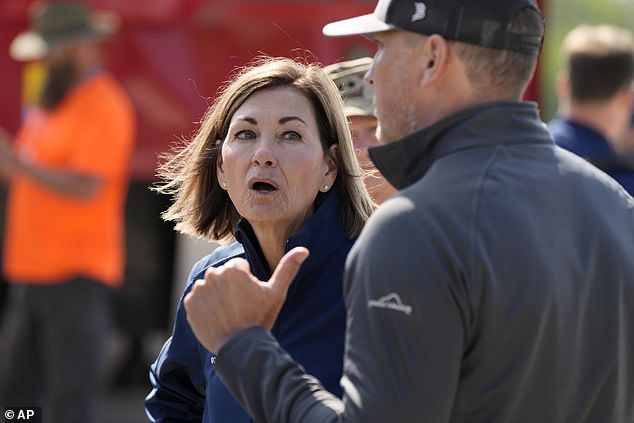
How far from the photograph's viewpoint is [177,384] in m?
2.91

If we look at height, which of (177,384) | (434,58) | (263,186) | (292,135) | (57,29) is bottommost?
(177,384)

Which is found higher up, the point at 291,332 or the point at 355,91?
the point at 355,91

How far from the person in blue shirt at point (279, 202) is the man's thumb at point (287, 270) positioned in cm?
39

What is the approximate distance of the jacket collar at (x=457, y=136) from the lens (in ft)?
6.87

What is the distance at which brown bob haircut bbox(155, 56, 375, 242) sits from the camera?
112 inches

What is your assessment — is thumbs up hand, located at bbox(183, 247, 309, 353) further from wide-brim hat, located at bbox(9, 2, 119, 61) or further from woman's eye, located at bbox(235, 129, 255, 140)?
wide-brim hat, located at bbox(9, 2, 119, 61)

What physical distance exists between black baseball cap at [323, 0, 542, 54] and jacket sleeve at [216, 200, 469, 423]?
342 mm

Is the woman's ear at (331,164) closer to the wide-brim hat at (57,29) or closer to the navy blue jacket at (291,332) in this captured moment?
the navy blue jacket at (291,332)

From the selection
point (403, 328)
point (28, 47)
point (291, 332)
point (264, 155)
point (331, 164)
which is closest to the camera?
point (403, 328)

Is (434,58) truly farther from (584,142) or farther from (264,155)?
(584,142)

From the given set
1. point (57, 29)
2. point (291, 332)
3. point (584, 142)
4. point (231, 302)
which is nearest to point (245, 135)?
point (291, 332)

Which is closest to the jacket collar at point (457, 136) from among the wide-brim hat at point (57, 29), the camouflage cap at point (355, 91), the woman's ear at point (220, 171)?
the woman's ear at point (220, 171)

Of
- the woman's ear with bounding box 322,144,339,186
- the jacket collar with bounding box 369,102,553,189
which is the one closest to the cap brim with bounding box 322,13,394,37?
the jacket collar with bounding box 369,102,553,189

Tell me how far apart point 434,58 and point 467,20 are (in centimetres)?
8
